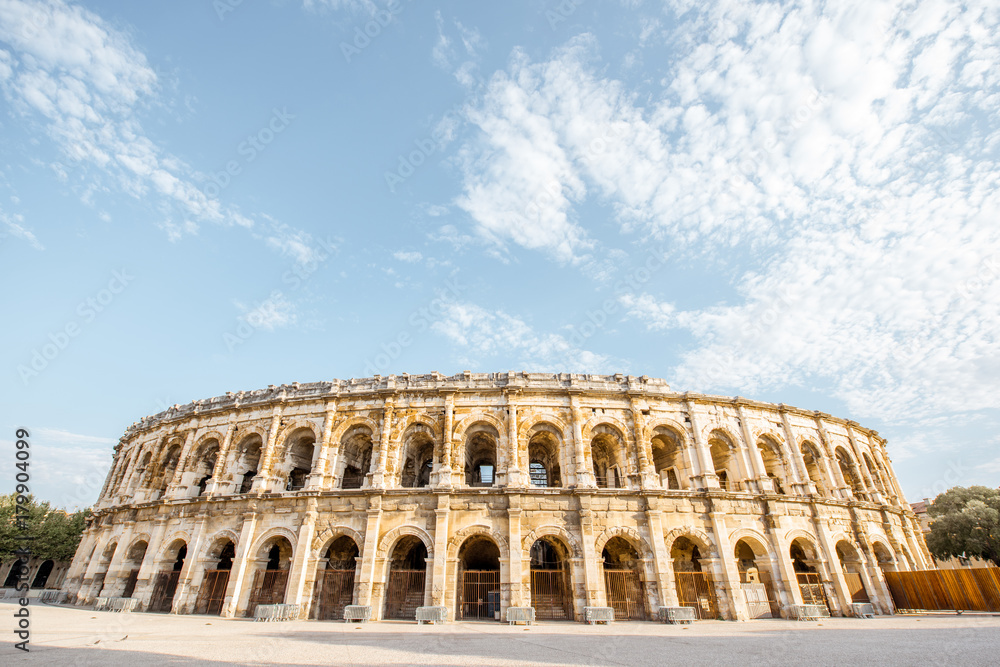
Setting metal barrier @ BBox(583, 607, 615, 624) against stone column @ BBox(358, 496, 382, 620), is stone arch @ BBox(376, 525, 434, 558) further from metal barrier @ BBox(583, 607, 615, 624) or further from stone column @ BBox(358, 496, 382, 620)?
metal barrier @ BBox(583, 607, 615, 624)

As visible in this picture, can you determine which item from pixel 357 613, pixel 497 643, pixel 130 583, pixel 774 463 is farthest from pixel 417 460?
pixel 774 463

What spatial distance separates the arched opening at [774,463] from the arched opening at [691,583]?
526 cm

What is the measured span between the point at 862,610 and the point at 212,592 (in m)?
25.5

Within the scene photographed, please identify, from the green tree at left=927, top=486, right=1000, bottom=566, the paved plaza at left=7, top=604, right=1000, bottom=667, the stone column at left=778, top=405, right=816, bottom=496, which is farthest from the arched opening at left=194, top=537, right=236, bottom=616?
the green tree at left=927, top=486, right=1000, bottom=566

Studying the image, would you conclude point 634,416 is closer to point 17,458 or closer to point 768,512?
point 768,512

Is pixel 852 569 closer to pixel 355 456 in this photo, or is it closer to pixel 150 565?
pixel 355 456

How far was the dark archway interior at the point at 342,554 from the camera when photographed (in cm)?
1869

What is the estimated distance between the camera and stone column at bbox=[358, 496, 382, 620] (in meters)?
15.9

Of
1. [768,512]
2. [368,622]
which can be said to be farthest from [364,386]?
[768,512]

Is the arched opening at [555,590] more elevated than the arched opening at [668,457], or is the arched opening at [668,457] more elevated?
the arched opening at [668,457]

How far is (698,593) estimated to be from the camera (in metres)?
17.7

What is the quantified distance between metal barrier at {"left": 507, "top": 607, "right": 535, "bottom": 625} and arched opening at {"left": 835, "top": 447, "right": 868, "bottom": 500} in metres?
17.4

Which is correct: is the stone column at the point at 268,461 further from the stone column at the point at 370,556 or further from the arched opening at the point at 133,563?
the arched opening at the point at 133,563

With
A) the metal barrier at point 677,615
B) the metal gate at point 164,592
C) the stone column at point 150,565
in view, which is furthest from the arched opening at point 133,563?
the metal barrier at point 677,615
